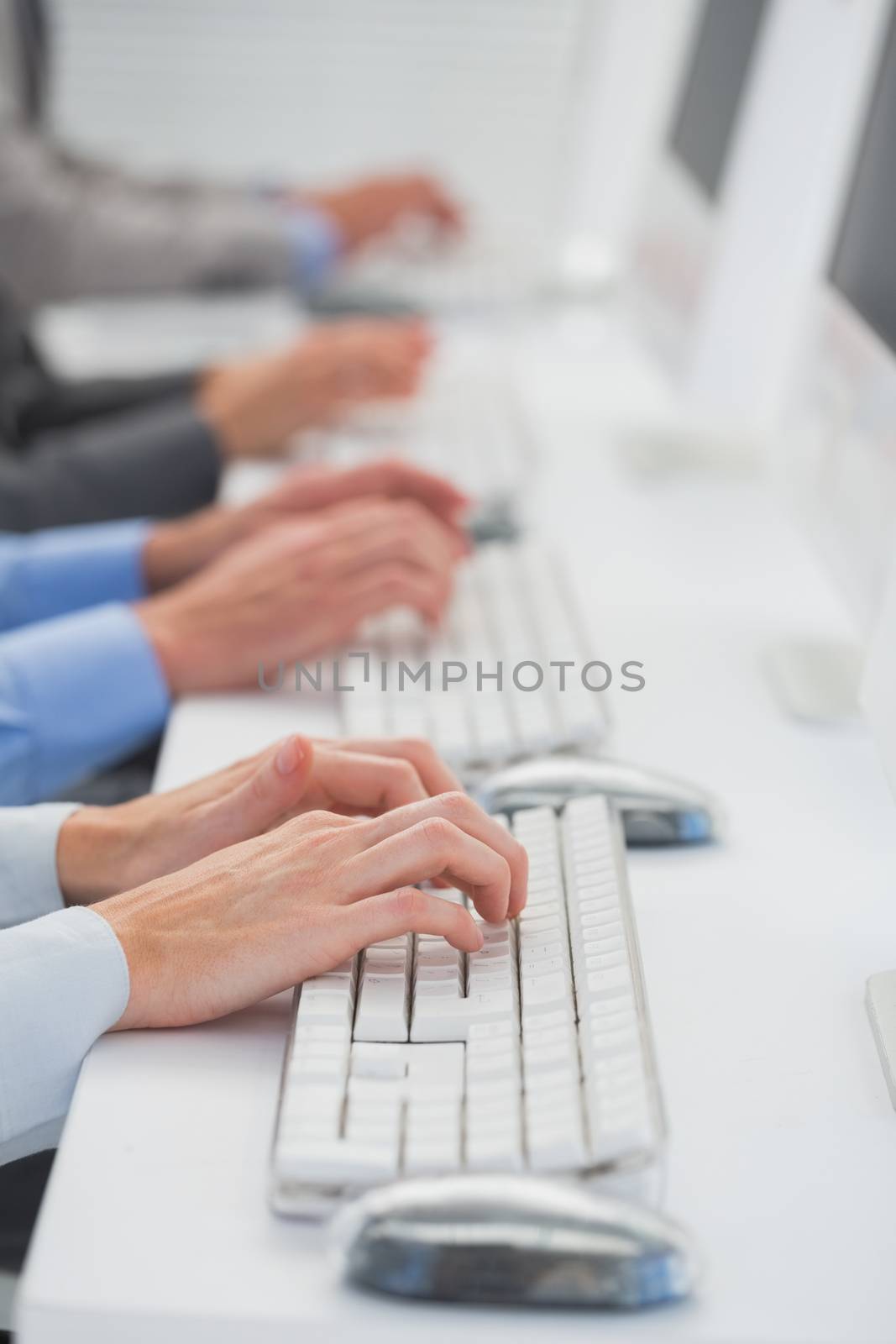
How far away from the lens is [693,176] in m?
1.56

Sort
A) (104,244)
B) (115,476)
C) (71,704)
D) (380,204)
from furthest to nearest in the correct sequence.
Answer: (380,204) < (104,244) < (115,476) < (71,704)

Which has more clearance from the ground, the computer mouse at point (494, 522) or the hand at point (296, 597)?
the computer mouse at point (494, 522)

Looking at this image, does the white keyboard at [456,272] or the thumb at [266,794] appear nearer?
the thumb at [266,794]

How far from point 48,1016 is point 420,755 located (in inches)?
9.4

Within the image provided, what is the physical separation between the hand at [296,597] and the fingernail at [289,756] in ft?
0.86

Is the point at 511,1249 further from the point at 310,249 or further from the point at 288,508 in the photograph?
the point at 310,249

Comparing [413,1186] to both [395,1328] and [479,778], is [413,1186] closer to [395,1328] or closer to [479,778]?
[395,1328]

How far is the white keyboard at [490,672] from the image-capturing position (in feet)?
2.89

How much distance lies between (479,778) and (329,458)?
0.66 meters

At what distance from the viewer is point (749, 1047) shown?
0.67 m

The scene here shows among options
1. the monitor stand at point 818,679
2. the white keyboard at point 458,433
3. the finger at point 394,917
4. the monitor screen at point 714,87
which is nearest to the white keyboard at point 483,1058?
the finger at point 394,917

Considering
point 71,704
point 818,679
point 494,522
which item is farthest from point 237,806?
point 494,522

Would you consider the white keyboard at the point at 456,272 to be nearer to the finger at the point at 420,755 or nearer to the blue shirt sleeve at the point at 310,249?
the blue shirt sleeve at the point at 310,249

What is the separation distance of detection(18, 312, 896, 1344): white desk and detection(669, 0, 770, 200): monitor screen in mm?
686
